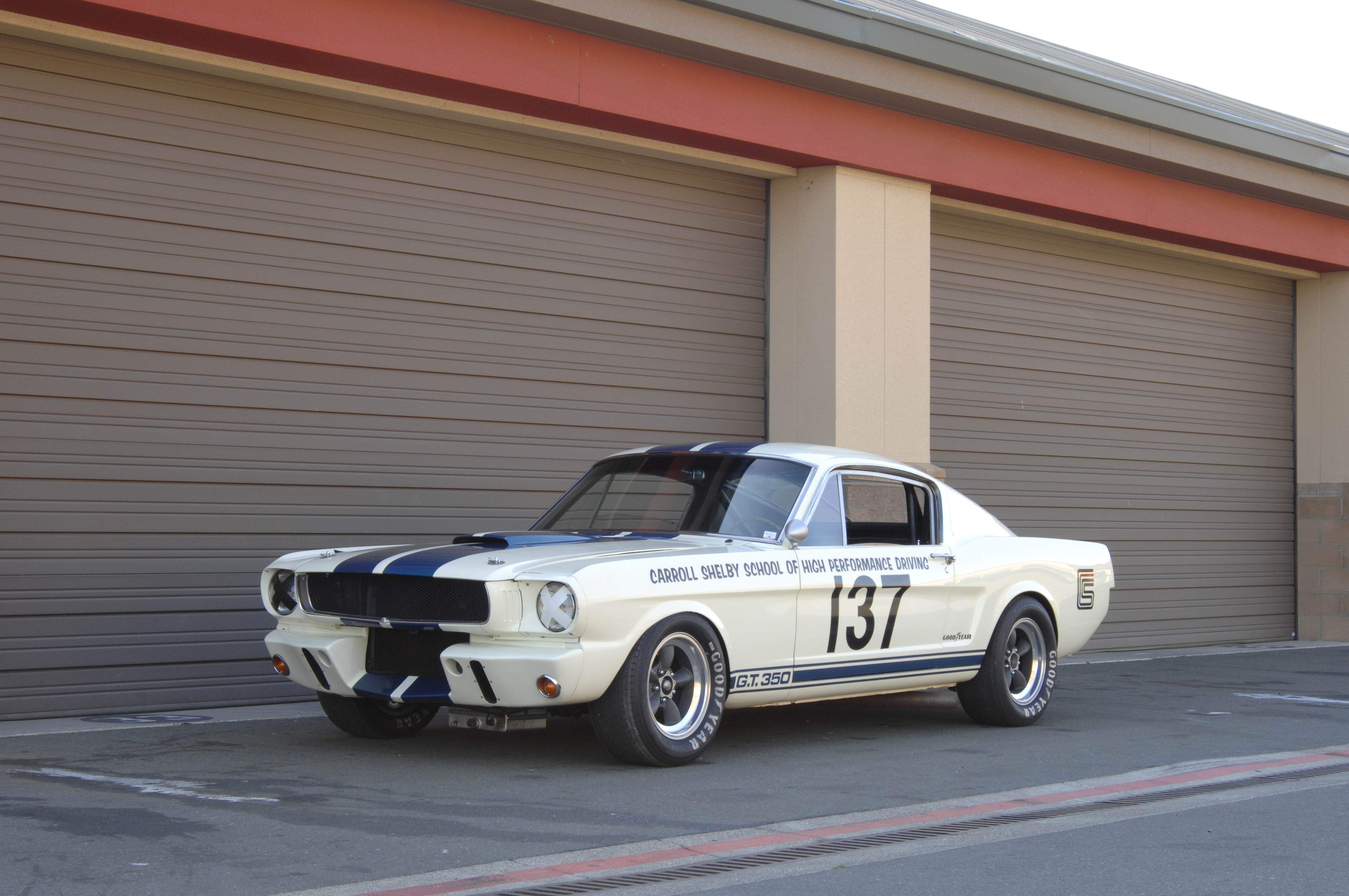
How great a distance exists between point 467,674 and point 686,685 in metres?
1.02

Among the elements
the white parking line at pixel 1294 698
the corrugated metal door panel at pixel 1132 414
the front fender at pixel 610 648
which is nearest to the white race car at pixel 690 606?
the front fender at pixel 610 648

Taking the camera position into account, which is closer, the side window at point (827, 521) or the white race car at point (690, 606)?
the white race car at point (690, 606)

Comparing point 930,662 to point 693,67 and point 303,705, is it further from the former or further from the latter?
point 693,67

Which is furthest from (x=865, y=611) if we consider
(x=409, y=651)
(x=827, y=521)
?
(x=409, y=651)

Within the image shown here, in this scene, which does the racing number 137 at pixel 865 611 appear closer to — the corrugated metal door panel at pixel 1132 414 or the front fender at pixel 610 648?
the front fender at pixel 610 648

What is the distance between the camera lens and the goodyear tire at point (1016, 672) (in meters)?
7.91

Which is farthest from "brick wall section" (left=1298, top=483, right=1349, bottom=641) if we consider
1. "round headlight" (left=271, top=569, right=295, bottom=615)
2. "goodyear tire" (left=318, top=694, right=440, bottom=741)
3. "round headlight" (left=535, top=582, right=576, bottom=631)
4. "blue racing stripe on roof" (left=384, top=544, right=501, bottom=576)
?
"round headlight" (left=271, top=569, right=295, bottom=615)

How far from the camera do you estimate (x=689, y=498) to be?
7242 mm

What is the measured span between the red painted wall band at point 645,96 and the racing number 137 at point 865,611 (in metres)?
4.17

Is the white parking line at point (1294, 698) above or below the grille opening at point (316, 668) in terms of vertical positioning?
below

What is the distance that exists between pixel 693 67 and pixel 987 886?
23.7ft

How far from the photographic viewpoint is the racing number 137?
6.93 meters

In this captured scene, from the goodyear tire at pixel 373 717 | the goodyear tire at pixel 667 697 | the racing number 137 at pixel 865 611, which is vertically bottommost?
the goodyear tire at pixel 373 717

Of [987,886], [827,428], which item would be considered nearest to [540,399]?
[827,428]
